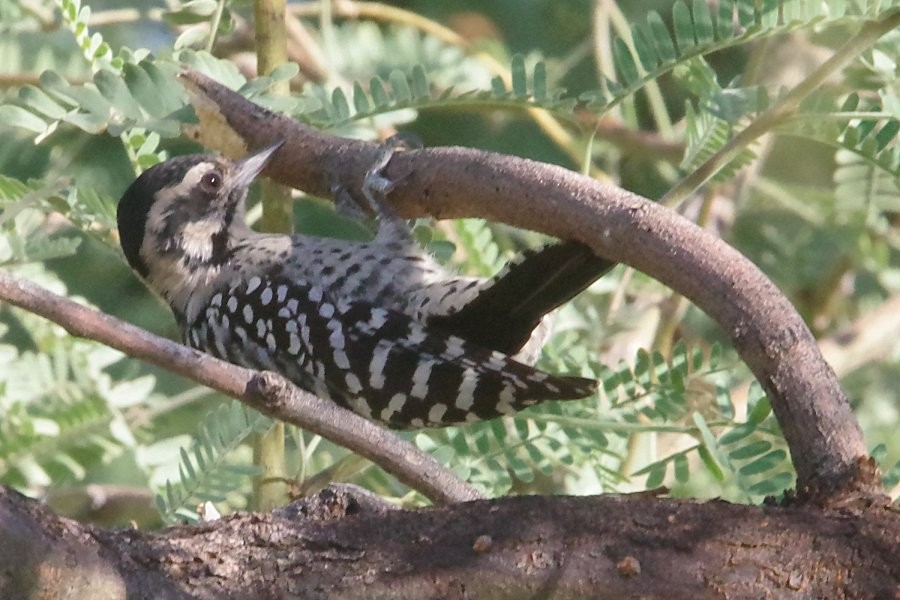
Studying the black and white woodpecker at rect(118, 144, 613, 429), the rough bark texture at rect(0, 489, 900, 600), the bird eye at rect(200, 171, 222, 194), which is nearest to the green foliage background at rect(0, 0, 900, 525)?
the black and white woodpecker at rect(118, 144, 613, 429)

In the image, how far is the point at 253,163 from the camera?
270cm

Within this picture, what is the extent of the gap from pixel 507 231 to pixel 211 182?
3.33ft

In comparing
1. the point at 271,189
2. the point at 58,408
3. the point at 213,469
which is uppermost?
the point at 271,189

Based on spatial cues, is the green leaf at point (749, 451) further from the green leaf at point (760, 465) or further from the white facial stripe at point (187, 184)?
the white facial stripe at point (187, 184)

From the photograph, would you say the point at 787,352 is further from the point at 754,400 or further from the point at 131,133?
the point at 131,133

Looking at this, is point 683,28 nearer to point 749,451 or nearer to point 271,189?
point 749,451

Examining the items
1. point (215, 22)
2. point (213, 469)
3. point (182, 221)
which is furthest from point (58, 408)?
point (215, 22)

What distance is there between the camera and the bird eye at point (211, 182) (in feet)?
11.1

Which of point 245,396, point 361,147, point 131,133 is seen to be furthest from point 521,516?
point 131,133

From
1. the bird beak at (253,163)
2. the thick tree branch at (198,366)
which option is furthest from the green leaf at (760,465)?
the bird beak at (253,163)

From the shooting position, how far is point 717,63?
18.2 feet

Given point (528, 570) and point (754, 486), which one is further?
point (754, 486)

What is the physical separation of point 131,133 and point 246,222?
81cm

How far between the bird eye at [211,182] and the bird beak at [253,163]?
1.16 feet
